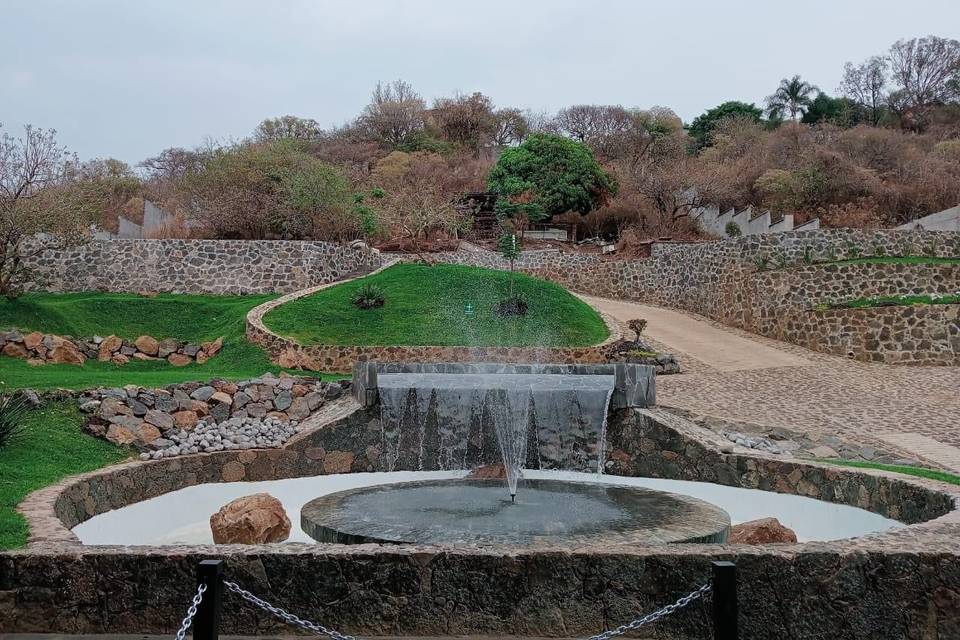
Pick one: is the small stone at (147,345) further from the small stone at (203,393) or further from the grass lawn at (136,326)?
the small stone at (203,393)

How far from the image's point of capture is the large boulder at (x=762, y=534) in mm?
6629

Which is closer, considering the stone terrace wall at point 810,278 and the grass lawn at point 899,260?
the stone terrace wall at point 810,278

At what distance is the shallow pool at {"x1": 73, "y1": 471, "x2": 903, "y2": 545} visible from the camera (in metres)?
7.61

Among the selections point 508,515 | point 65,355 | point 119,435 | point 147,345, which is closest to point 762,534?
point 508,515

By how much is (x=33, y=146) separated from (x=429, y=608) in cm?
1929

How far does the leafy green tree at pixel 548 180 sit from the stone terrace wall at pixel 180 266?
1455cm

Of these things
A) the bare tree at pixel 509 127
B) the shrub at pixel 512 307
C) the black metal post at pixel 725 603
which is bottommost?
the black metal post at pixel 725 603

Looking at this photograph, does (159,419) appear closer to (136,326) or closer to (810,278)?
(136,326)

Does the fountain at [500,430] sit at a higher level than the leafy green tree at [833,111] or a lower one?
lower

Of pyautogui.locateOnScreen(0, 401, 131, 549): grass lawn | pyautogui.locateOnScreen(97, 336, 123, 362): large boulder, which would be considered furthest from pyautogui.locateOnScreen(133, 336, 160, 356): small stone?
pyautogui.locateOnScreen(0, 401, 131, 549): grass lawn

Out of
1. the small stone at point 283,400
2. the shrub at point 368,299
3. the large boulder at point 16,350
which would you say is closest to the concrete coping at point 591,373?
the small stone at point 283,400

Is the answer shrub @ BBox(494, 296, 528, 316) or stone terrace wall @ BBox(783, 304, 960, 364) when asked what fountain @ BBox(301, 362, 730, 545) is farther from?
stone terrace wall @ BBox(783, 304, 960, 364)

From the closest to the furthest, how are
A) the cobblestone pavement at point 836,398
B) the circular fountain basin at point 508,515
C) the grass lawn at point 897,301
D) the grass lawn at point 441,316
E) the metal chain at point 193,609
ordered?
the metal chain at point 193,609 → the circular fountain basin at point 508,515 → the cobblestone pavement at point 836,398 → the grass lawn at point 441,316 → the grass lawn at point 897,301

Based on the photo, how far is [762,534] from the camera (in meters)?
6.66
